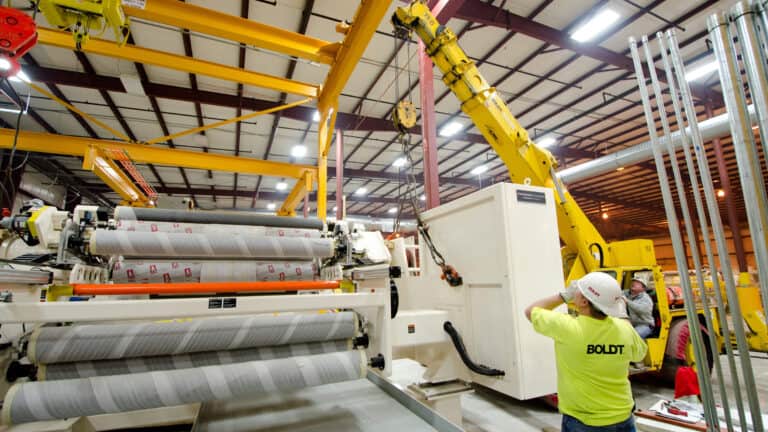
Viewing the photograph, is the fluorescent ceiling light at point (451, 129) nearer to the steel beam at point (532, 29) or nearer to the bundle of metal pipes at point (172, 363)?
the steel beam at point (532, 29)

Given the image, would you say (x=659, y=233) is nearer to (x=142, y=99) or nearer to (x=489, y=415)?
(x=489, y=415)

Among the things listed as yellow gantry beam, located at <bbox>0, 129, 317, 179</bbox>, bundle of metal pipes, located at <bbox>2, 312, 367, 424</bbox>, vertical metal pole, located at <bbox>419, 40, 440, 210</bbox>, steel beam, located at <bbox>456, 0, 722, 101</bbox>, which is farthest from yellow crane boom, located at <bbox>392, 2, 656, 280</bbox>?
bundle of metal pipes, located at <bbox>2, 312, 367, 424</bbox>

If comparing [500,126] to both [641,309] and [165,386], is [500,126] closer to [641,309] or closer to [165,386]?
[641,309]

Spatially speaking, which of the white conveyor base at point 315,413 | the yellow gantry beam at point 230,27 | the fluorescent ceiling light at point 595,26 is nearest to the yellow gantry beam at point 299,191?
the yellow gantry beam at point 230,27

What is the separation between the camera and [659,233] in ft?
76.5

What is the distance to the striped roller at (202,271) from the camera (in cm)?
229

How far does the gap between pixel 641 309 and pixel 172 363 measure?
495 centimetres

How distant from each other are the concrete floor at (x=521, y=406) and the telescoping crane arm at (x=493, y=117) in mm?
1671

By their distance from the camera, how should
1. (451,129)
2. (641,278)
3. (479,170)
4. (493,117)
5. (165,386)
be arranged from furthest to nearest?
(479,170)
(451,129)
(641,278)
(493,117)
(165,386)

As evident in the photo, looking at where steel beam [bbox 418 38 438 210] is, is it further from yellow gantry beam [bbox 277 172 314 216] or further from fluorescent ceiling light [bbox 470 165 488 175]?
fluorescent ceiling light [bbox 470 165 488 175]

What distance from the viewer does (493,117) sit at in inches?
169

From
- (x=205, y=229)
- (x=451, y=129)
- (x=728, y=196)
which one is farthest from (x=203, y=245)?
(x=728, y=196)

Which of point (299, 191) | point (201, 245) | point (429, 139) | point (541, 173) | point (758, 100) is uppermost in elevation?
point (429, 139)

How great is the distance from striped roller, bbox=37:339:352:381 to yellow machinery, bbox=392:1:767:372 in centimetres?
318
